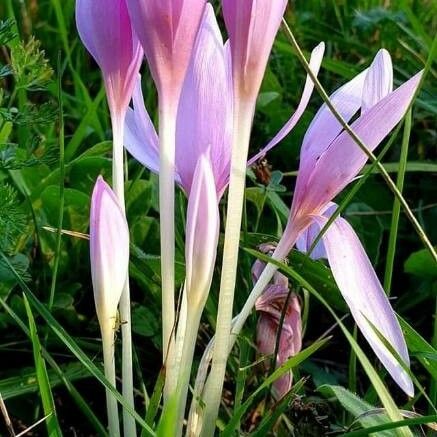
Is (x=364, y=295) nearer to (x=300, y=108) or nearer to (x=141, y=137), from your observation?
(x=300, y=108)

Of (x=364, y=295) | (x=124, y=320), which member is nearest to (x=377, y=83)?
(x=364, y=295)

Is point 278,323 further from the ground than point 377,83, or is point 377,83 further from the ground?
point 377,83

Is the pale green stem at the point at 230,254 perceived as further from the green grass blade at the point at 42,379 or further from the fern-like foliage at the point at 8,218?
the fern-like foliage at the point at 8,218

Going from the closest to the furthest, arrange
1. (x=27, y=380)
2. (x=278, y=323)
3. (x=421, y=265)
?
(x=278, y=323), (x=27, y=380), (x=421, y=265)

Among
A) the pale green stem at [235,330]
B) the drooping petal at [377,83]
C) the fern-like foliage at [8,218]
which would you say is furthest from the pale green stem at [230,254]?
the fern-like foliage at [8,218]

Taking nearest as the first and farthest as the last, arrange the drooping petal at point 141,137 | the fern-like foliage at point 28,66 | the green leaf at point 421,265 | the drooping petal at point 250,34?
the drooping petal at point 250,34, the drooping petal at point 141,137, the fern-like foliage at point 28,66, the green leaf at point 421,265

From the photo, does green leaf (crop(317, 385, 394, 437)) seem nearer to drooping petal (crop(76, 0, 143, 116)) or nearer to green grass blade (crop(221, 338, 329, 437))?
green grass blade (crop(221, 338, 329, 437))
